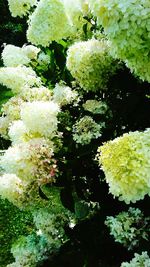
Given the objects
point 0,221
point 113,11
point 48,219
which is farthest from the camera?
point 0,221

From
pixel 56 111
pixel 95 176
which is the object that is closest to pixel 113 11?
pixel 56 111

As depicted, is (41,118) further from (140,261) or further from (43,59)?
(43,59)

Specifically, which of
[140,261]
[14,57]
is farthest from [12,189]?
[14,57]

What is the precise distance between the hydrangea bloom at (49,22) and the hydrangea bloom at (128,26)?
59 cm

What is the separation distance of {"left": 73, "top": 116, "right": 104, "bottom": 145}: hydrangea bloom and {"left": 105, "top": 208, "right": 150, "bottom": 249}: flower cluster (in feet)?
0.98

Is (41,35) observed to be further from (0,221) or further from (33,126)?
(0,221)

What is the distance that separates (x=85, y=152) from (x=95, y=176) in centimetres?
20

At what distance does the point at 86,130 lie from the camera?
75.7 inches

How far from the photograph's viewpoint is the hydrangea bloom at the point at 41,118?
5.97 feet

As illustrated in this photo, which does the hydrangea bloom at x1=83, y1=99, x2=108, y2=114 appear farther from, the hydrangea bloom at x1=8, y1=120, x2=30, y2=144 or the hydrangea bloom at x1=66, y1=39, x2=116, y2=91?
the hydrangea bloom at x1=8, y1=120, x2=30, y2=144

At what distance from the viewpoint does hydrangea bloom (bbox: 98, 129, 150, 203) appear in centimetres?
140

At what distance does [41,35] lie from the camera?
2072mm

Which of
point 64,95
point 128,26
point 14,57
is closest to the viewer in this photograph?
point 128,26

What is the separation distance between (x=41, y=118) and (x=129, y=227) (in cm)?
50
